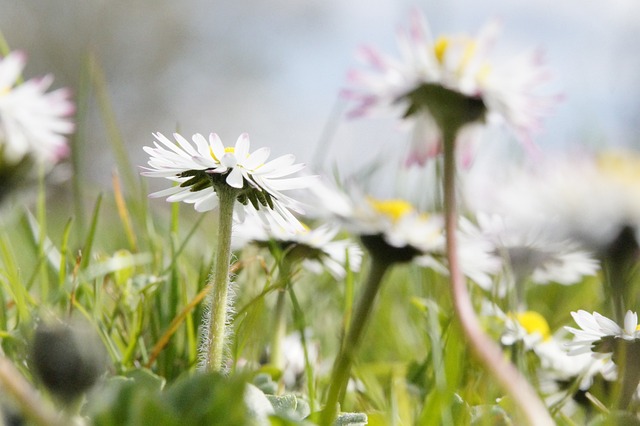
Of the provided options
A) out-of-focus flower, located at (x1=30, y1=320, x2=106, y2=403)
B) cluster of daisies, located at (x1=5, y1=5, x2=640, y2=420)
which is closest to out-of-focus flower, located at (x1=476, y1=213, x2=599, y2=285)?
cluster of daisies, located at (x1=5, y1=5, x2=640, y2=420)

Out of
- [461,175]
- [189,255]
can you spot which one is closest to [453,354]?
[461,175]

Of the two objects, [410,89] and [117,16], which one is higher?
[117,16]

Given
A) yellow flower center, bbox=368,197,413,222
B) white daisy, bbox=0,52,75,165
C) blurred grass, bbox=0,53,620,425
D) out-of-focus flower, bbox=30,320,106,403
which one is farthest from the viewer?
white daisy, bbox=0,52,75,165

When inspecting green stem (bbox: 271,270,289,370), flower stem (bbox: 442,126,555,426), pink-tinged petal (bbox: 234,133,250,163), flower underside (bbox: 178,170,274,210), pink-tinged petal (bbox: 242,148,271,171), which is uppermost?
pink-tinged petal (bbox: 234,133,250,163)

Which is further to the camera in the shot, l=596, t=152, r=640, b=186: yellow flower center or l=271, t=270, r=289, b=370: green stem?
l=271, t=270, r=289, b=370: green stem

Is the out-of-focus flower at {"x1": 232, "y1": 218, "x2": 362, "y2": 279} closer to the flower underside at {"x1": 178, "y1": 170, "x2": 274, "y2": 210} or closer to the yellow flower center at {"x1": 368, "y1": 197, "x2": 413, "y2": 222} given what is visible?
Answer: the yellow flower center at {"x1": 368, "y1": 197, "x2": 413, "y2": 222}

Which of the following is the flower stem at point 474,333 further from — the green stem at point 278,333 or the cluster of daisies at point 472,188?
the green stem at point 278,333

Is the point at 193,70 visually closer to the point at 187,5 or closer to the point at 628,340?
the point at 187,5
